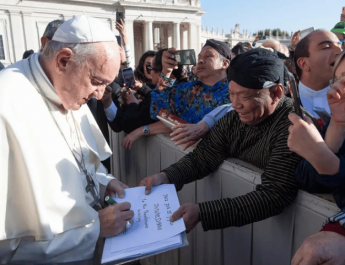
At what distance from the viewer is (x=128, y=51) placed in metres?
3.52

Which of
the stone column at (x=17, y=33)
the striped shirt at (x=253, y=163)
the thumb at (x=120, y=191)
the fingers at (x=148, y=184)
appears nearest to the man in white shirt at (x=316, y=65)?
the striped shirt at (x=253, y=163)

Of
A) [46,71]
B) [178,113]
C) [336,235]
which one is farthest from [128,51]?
[336,235]

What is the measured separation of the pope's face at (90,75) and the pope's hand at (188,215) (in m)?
0.77

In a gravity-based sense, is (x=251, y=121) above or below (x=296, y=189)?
above

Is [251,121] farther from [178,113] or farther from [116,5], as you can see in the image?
[116,5]

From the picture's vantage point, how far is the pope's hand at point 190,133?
2031mm

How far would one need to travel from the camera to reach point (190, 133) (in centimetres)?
204

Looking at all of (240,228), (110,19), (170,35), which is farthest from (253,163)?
(170,35)

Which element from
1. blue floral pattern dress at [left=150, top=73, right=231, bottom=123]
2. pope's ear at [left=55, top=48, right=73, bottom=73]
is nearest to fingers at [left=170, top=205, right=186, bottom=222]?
pope's ear at [left=55, top=48, right=73, bottom=73]

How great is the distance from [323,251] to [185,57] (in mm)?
2250

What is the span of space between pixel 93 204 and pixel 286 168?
109cm

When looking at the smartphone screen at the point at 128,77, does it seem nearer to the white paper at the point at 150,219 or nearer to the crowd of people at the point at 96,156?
the crowd of people at the point at 96,156

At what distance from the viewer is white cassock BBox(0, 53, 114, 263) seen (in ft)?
4.08

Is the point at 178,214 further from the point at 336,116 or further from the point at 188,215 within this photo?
the point at 336,116
